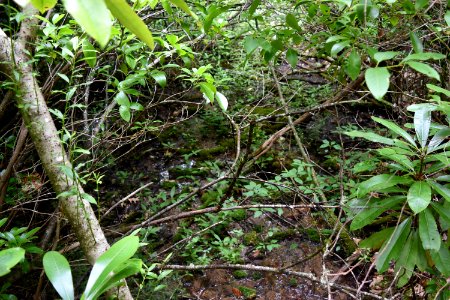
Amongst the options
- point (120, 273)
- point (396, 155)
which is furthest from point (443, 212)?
point (120, 273)

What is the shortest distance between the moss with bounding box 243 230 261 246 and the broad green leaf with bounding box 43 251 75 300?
1974 millimetres

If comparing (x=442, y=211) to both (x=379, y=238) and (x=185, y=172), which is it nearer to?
(x=379, y=238)

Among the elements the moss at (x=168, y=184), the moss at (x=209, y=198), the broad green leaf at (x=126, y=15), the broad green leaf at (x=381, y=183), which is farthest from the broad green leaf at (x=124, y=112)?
the moss at (x=168, y=184)

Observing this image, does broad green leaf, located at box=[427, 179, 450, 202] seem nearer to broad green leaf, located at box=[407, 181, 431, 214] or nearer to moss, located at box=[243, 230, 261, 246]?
broad green leaf, located at box=[407, 181, 431, 214]

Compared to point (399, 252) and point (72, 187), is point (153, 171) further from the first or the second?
point (399, 252)

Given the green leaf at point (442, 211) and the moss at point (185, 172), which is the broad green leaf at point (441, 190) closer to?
the green leaf at point (442, 211)

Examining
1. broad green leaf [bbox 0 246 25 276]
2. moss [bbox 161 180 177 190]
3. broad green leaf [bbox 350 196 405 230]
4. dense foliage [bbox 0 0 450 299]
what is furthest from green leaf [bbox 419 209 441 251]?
moss [bbox 161 180 177 190]

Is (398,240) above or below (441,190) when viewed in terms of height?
below

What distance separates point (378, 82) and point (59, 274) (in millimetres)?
1126

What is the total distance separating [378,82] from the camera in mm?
1134

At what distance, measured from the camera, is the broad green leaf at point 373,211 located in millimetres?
1718

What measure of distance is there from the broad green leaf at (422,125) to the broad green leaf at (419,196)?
0.22 metres

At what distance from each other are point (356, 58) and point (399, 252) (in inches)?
39.7

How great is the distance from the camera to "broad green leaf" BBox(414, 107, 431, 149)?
64.9 inches
